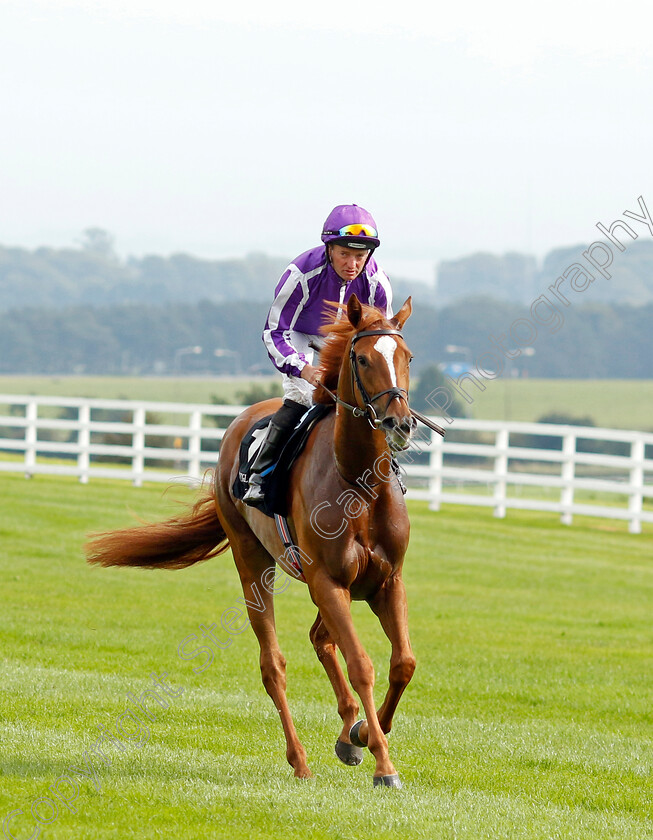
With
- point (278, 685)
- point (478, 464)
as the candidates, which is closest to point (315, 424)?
point (278, 685)

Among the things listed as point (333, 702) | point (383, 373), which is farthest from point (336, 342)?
point (333, 702)

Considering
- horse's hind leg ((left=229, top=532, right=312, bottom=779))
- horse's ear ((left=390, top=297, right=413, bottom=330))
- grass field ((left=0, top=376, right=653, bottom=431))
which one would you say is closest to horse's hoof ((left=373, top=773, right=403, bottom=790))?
horse's hind leg ((left=229, top=532, right=312, bottom=779))

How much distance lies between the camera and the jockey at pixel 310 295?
18.6ft

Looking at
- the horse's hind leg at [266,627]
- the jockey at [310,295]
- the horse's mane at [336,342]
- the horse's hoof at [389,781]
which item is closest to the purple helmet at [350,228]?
the jockey at [310,295]

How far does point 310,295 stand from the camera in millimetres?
6016

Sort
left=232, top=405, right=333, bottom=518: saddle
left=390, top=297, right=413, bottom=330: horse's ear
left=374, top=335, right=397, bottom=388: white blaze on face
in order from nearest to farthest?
left=374, top=335, right=397, bottom=388: white blaze on face, left=390, top=297, right=413, bottom=330: horse's ear, left=232, top=405, right=333, bottom=518: saddle

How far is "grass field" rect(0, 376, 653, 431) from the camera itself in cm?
8438

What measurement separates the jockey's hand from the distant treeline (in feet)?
335

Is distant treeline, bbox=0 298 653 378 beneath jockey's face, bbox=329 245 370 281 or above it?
above

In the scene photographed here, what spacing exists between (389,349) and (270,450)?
1212 millimetres

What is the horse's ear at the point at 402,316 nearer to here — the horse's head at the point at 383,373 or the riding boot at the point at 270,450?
the horse's head at the point at 383,373

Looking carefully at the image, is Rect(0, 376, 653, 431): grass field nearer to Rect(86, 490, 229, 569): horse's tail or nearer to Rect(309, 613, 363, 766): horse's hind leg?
Rect(86, 490, 229, 569): horse's tail

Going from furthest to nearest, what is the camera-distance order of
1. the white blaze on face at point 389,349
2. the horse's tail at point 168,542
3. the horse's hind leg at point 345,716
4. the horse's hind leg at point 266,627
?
the horse's tail at point 168,542 < the horse's hind leg at point 266,627 < the horse's hind leg at point 345,716 < the white blaze on face at point 389,349

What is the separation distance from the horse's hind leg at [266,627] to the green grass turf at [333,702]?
154 mm
